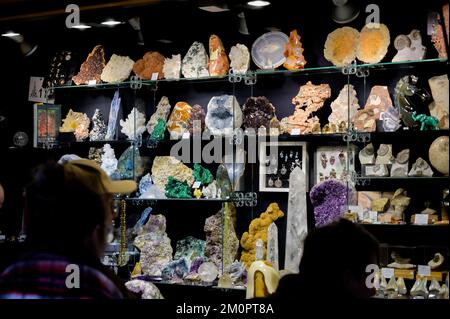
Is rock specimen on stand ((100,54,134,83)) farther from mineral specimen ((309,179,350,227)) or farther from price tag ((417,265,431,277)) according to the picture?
price tag ((417,265,431,277))

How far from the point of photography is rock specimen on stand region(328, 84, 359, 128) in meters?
4.63

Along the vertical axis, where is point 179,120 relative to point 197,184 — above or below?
above

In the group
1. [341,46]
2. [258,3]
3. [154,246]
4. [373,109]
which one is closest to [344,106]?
[373,109]

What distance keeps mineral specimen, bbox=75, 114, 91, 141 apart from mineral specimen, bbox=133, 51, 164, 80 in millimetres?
612

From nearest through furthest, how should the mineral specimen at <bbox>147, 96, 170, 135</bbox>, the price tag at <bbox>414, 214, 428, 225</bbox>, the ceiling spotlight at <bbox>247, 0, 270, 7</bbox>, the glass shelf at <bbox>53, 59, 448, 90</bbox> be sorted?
the ceiling spotlight at <bbox>247, 0, 270, 7</bbox> → the price tag at <bbox>414, 214, 428, 225</bbox> → the glass shelf at <bbox>53, 59, 448, 90</bbox> → the mineral specimen at <bbox>147, 96, 170, 135</bbox>

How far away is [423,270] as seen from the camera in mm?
4152

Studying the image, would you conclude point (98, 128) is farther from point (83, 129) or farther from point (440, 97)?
point (440, 97)

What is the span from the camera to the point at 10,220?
224 inches

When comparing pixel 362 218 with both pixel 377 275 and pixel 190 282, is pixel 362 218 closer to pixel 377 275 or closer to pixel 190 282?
pixel 377 275

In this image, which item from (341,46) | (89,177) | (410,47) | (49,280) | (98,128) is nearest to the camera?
(49,280)

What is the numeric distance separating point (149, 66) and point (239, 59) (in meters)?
0.75

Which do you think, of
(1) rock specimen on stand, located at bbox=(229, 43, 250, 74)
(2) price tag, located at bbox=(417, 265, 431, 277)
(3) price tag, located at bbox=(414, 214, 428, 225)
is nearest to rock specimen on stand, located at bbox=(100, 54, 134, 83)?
(1) rock specimen on stand, located at bbox=(229, 43, 250, 74)

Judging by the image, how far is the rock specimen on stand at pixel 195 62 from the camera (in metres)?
5.14
